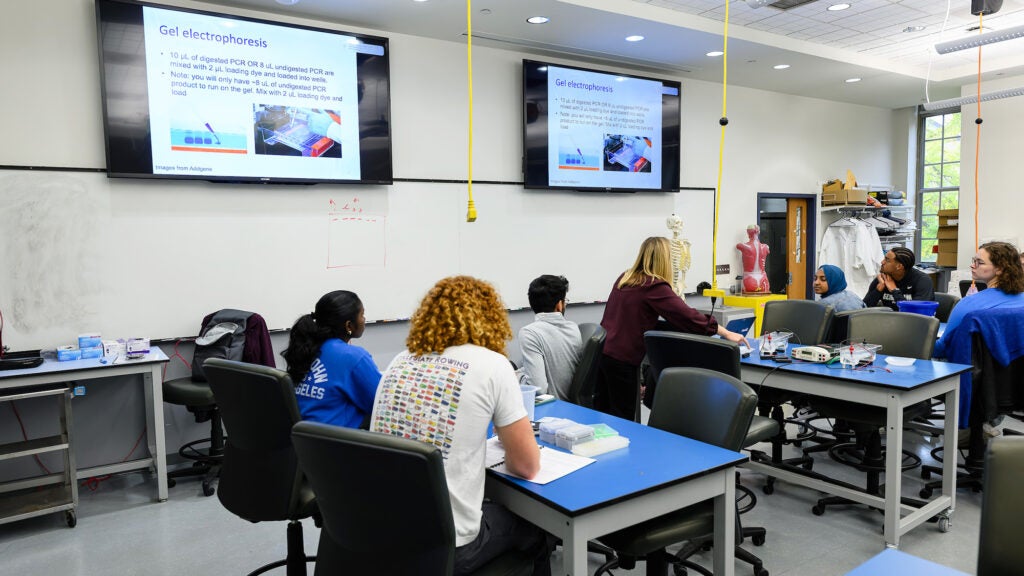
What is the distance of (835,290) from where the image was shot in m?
4.65

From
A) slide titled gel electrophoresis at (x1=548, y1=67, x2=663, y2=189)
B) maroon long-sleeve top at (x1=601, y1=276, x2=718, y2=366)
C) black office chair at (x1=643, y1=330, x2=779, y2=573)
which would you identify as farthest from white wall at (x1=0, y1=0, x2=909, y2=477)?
black office chair at (x1=643, y1=330, x2=779, y2=573)

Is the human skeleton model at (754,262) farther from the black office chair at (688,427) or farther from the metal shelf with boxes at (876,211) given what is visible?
the black office chair at (688,427)

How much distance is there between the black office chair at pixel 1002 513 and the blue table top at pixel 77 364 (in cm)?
357

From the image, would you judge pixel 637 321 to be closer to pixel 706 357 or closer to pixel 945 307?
pixel 706 357

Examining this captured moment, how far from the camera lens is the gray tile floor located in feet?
9.21

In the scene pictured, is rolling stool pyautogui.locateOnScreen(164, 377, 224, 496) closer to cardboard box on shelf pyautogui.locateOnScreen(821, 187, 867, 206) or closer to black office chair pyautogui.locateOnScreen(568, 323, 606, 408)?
black office chair pyautogui.locateOnScreen(568, 323, 606, 408)

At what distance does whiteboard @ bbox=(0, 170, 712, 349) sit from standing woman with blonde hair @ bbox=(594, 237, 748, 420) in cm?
178

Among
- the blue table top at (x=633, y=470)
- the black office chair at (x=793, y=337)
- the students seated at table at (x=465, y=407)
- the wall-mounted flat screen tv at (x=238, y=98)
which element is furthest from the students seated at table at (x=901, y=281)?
the students seated at table at (x=465, y=407)

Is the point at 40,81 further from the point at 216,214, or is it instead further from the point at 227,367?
the point at 227,367

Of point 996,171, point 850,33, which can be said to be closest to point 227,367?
point 850,33

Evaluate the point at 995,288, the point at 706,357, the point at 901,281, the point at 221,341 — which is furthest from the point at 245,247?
the point at 901,281

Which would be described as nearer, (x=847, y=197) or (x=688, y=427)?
(x=688, y=427)

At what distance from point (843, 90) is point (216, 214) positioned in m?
6.55

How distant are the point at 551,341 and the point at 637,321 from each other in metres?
0.68
